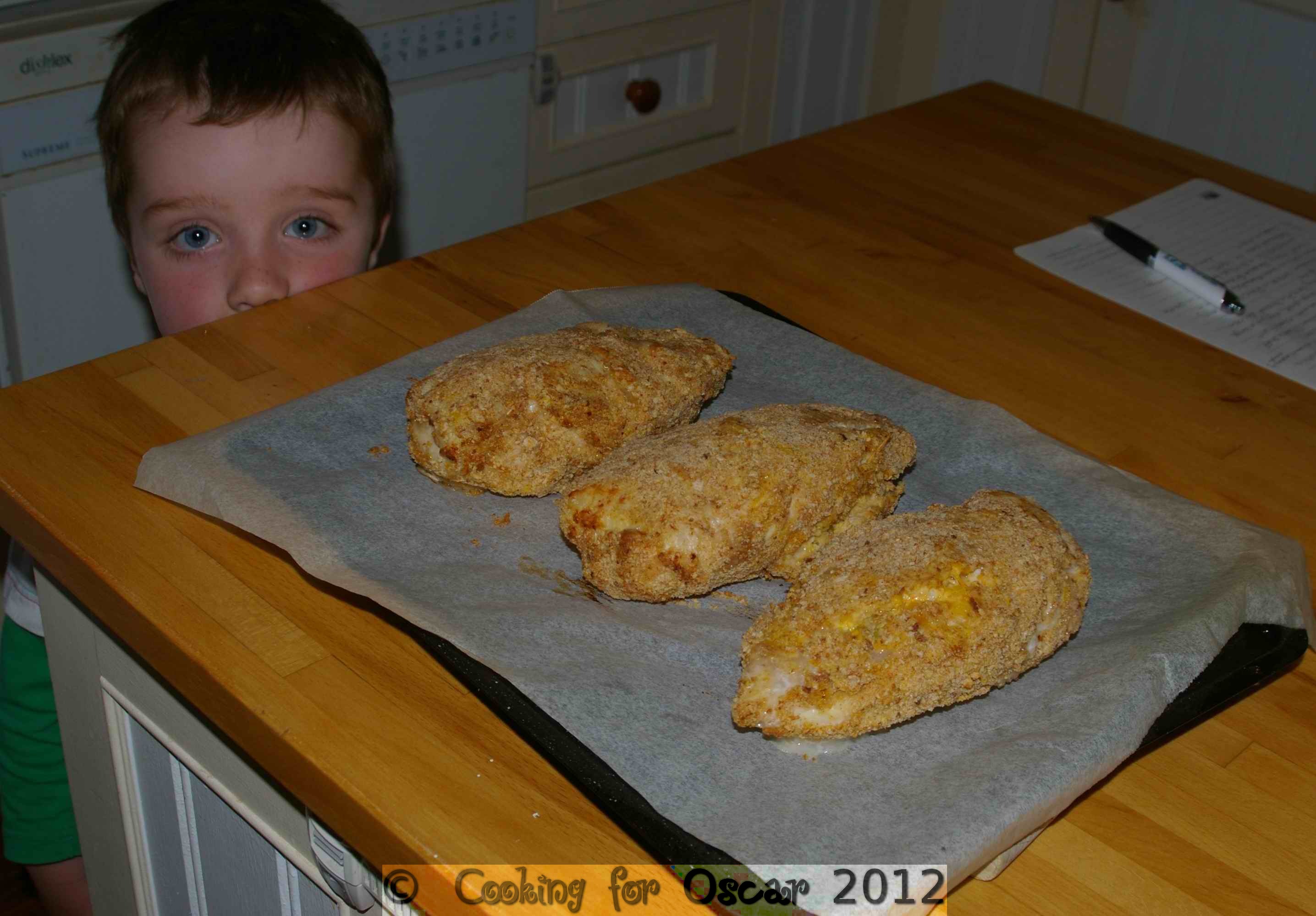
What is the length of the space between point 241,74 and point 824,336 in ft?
2.00

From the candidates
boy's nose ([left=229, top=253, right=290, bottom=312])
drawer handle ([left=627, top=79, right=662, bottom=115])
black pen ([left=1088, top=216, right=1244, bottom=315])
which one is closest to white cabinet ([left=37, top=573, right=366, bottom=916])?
boy's nose ([left=229, top=253, right=290, bottom=312])

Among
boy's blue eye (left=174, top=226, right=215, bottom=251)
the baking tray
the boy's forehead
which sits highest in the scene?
the boy's forehead

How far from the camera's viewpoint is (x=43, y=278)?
1.74 metres

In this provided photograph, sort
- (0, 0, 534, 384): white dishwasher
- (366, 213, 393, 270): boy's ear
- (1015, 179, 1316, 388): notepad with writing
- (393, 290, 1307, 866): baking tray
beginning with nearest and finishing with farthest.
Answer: (393, 290, 1307, 866): baking tray < (1015, 179, 1316, 388): notepad with writing < (366, 213, 393, 270): boy's ear < (0, 0, 534, 384): white dishwasher

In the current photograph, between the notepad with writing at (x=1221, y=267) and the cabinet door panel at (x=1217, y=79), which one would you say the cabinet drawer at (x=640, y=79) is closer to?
the cabinet door panel at (x=1217, y=79)

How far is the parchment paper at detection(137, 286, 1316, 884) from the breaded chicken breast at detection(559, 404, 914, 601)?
24mm

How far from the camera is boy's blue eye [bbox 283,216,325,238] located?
4.15 ft

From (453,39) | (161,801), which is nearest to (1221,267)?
(161,801)

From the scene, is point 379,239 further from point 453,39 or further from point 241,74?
point 453,39

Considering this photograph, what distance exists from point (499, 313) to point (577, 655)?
0.46 meters

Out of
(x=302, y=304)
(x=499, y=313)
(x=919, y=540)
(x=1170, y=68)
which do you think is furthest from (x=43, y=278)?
(x=1170, y=68)

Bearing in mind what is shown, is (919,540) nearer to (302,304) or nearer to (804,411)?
(804,411)

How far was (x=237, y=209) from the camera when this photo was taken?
123cm

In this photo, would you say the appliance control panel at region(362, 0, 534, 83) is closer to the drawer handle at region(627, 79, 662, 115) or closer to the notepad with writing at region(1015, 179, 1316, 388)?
the drawer handle at region(627, 79, 662, 115)
